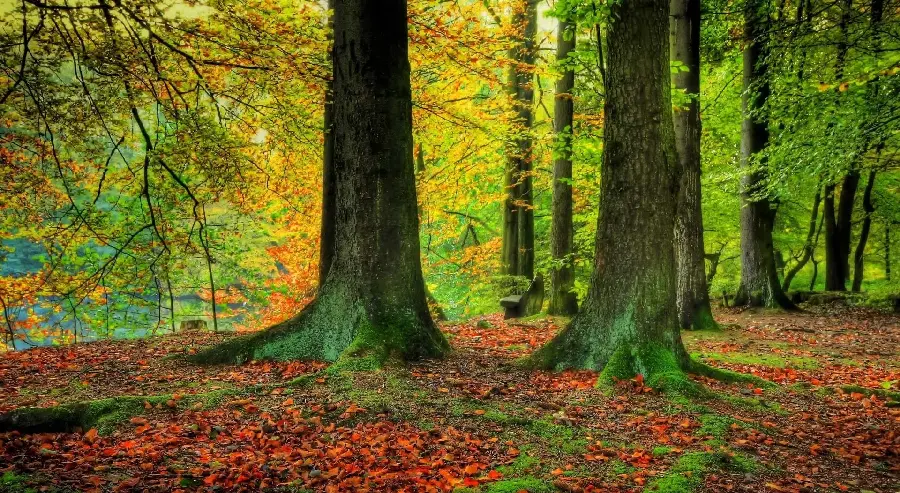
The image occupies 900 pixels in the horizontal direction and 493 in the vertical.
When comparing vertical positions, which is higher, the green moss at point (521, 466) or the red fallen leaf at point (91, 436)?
the red fallen leaf at point (91, 436)

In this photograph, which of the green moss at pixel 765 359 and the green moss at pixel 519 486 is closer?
the green moss at pixel 519 486

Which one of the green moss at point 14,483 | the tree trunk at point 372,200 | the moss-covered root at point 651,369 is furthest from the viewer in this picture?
the tree trunk at point 372,200

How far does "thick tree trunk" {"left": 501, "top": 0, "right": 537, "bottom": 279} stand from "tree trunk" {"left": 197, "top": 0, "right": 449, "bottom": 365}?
7.70 metres

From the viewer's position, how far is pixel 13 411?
4051 millimetres

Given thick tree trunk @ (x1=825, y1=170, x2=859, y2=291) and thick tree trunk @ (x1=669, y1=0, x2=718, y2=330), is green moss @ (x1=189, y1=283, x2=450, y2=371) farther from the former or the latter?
thick tree trunk @ (x1=825, y1=170, x2=859, y2=291)

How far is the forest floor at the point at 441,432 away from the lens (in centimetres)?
354

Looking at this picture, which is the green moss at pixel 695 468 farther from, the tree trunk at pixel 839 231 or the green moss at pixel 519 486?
the tree trunk at pixel 839 231

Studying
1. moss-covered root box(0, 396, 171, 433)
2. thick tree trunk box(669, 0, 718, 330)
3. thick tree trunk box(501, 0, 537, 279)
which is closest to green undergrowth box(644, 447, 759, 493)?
moss-covered root box(0, 396, 171, 433)

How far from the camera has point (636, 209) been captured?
19.1 feet

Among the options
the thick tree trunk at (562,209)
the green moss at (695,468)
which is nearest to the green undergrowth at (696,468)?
the green moss at (695,468)

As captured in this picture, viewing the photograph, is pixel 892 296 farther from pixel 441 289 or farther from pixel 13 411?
pixel 13 411

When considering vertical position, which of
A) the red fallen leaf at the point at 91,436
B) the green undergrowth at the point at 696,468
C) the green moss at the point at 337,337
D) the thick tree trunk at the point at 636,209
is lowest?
the green undergrowth at the point at 696,468

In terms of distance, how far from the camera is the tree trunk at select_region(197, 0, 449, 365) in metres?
6.06

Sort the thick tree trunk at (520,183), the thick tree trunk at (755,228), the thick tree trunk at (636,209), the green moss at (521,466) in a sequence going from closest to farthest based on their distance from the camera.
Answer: the green moss at (521,466), the thick tree trunk at (636,209), the thick tree trunk at (755,228), the thick tree trunk at (520,183)
